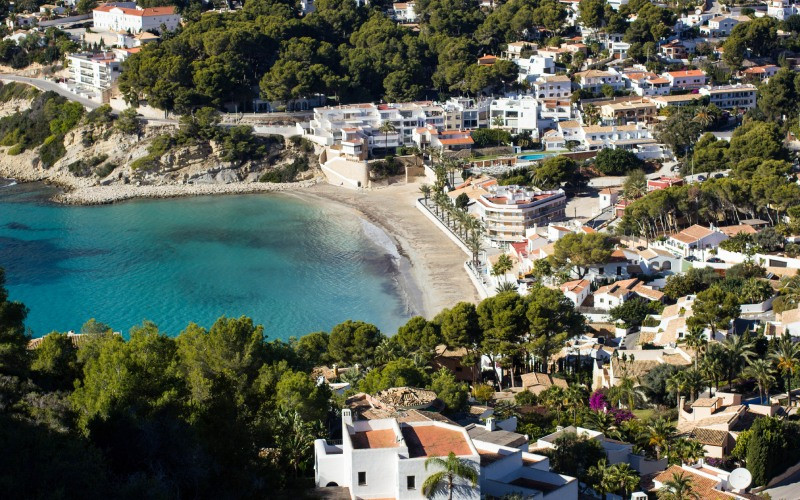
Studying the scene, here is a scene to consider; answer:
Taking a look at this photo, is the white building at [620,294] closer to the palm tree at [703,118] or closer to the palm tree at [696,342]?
the palm tree at [696,342]

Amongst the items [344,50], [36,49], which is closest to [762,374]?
[344,50]

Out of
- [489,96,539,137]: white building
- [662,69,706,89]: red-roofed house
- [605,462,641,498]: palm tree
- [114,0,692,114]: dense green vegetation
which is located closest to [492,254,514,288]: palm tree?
[605,462,641,498]: palm tree

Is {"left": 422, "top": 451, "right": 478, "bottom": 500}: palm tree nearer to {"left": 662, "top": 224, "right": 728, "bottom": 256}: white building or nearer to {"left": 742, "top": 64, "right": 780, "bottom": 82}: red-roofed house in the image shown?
{"left": 662, "top": 224, "right": 728, "bottom": 256}: white building

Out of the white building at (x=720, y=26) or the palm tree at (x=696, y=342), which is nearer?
the palm tree at (x=696, y=342)

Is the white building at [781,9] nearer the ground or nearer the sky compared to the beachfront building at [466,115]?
nearer the sky

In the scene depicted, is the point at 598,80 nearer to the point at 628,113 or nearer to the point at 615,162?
the point at 628,113

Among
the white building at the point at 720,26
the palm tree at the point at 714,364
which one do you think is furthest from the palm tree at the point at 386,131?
the palm tree at the point at 714,364
